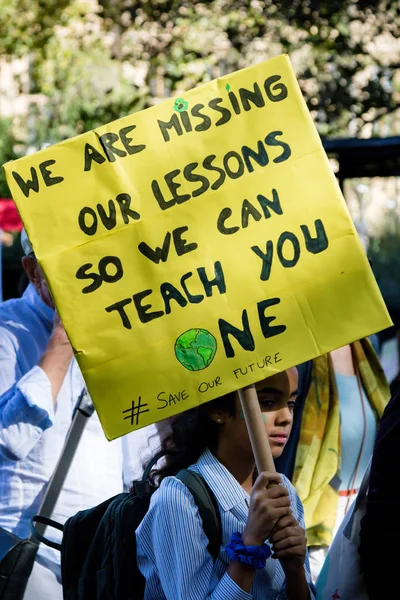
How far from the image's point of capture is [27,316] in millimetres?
3879

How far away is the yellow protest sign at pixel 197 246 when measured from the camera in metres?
2.71

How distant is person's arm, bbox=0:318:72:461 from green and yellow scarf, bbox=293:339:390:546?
0.92 metres

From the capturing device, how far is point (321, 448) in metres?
3.95

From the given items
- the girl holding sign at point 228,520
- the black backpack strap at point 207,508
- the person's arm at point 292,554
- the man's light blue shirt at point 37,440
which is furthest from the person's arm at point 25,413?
the person's arm at point 292,554

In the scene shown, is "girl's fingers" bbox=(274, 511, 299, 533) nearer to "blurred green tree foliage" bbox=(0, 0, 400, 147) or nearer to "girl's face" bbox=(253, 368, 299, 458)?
"girl's face" bbox=(253, 368, 299, 458)

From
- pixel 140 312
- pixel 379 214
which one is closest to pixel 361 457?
pixel 140 312

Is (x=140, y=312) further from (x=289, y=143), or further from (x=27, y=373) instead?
(x=27, y=373)

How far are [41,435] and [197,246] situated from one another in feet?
3.92

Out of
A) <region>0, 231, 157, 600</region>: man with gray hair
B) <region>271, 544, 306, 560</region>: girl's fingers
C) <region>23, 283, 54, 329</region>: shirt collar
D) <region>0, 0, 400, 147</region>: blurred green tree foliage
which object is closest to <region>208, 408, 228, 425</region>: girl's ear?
<region>271, 544, 306, 560</region>: girl's fingers

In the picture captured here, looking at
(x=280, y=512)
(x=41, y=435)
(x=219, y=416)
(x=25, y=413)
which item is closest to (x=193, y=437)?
(x=219, y=416)

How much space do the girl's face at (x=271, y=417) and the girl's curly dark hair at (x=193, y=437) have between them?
0.07ft

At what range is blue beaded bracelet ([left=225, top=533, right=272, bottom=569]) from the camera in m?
2.53

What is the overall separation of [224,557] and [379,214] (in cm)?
1045

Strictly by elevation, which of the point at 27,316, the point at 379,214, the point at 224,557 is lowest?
the point at 224,557
